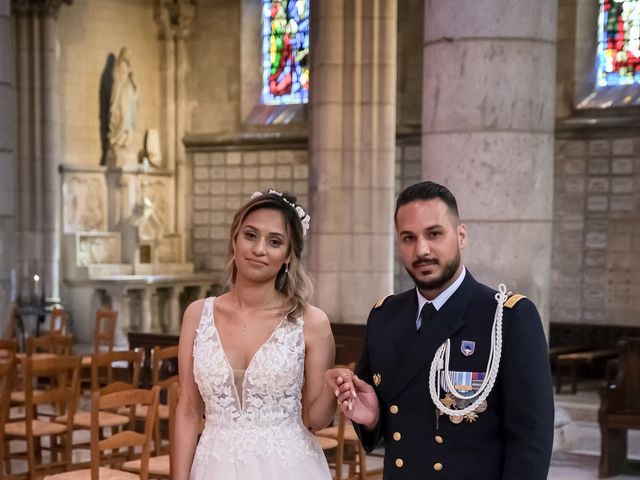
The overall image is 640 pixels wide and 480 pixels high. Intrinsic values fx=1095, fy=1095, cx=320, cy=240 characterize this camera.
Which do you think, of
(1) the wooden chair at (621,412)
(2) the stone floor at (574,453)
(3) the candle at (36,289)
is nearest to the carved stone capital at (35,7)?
(3) the candle at (36,289)

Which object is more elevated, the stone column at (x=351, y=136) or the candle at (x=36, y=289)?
the stone column at (x=351, y=136)

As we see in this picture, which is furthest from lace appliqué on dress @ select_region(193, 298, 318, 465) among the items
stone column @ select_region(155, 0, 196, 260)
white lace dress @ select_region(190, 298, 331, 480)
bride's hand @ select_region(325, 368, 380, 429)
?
stone column @ select_region(155, 0, 196, 260)

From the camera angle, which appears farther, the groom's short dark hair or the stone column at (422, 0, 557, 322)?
the stone column at (422, 0, 557, 322)

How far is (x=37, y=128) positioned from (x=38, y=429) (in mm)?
10530

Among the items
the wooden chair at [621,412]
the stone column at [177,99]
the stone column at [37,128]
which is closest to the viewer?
the wooden chair at [621,412]

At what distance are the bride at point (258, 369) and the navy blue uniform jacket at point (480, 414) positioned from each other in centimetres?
66

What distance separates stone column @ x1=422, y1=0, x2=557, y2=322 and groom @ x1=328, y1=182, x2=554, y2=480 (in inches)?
137

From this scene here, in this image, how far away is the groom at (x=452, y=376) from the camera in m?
2.73

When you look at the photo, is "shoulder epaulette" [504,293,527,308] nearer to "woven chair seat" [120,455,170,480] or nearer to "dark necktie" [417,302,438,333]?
"dark necktie" [417,302,438,333]

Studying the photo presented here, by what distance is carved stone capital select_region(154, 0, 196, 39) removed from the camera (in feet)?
65.6

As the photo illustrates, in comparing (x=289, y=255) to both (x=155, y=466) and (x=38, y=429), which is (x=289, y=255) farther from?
(x=38, y=429)

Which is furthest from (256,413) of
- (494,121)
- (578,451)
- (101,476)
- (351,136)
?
(351,136)

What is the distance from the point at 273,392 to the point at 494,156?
3066 mm

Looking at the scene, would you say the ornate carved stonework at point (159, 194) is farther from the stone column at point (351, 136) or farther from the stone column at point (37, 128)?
the stone column at point (351, 136)
